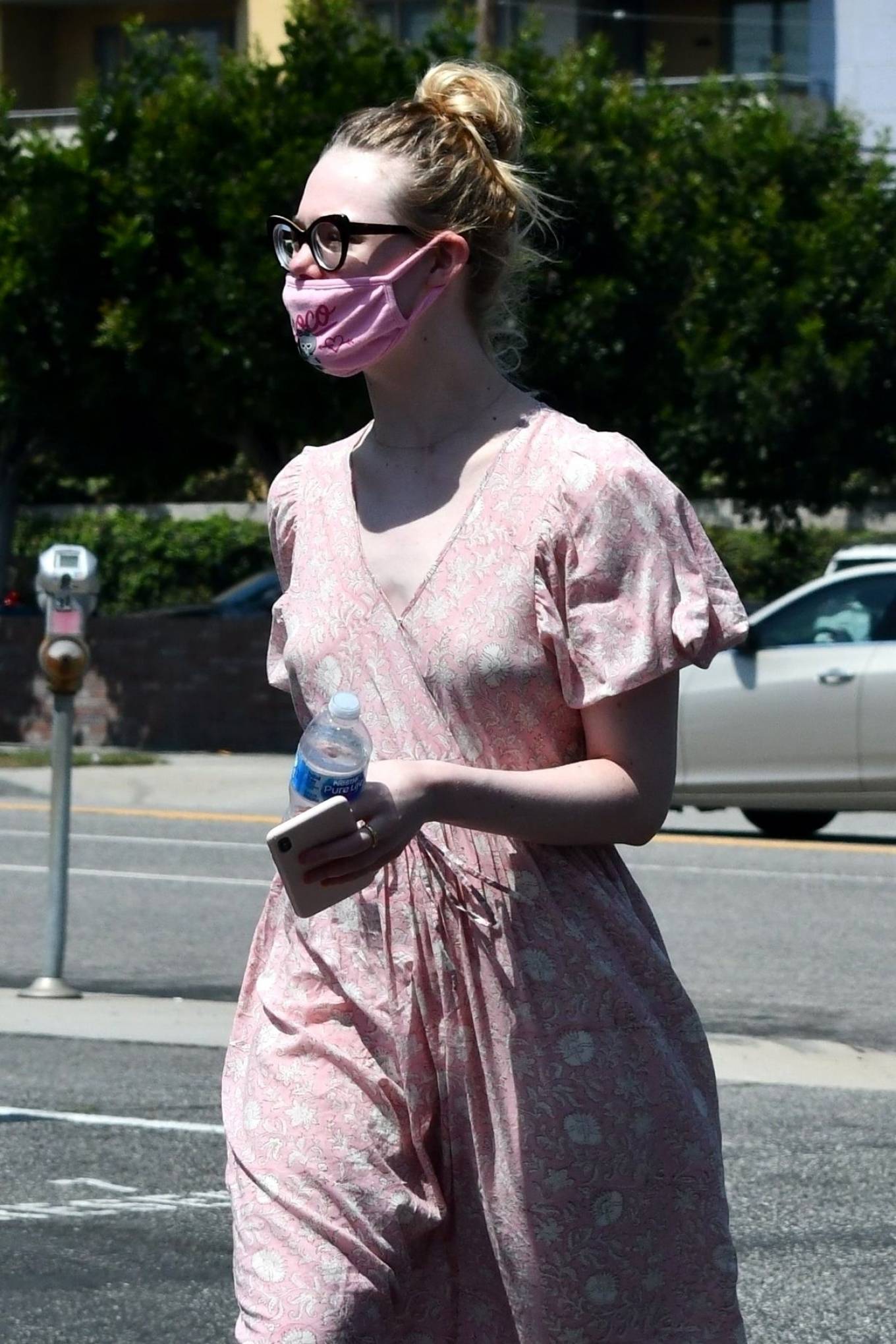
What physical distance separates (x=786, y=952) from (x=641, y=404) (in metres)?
13.4

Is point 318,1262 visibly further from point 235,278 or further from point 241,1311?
point 235,278

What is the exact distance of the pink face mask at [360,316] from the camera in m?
2.53

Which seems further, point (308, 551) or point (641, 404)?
point (641, 404)

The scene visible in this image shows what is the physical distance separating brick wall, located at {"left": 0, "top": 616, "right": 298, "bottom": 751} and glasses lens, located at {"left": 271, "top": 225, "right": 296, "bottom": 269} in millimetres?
17315

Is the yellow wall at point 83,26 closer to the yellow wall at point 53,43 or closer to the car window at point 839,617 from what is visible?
the yellow wall at point 53,43

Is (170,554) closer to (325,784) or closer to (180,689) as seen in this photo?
(180,689)

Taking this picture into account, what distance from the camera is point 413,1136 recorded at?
2357mm

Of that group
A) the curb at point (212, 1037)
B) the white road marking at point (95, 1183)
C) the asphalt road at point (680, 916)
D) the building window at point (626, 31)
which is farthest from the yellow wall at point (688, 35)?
the white road marking at point (95, 1183)

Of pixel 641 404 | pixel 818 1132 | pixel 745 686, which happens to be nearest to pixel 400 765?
pixel 818 1132

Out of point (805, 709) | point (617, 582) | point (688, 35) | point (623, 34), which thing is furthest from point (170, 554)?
point (617, 582)

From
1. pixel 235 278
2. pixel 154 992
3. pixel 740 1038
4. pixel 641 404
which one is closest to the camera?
pixel 740 1038

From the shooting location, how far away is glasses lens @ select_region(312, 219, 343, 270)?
2541 mm

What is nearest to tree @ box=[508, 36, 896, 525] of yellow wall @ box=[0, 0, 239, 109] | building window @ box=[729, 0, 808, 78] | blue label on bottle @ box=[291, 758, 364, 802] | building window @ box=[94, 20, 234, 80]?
building window @ box=[729, 0, 808, 78]

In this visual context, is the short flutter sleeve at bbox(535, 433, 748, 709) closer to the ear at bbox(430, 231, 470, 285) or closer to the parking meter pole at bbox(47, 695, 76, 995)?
the ear at bbox(430, 231, 470, 285)
